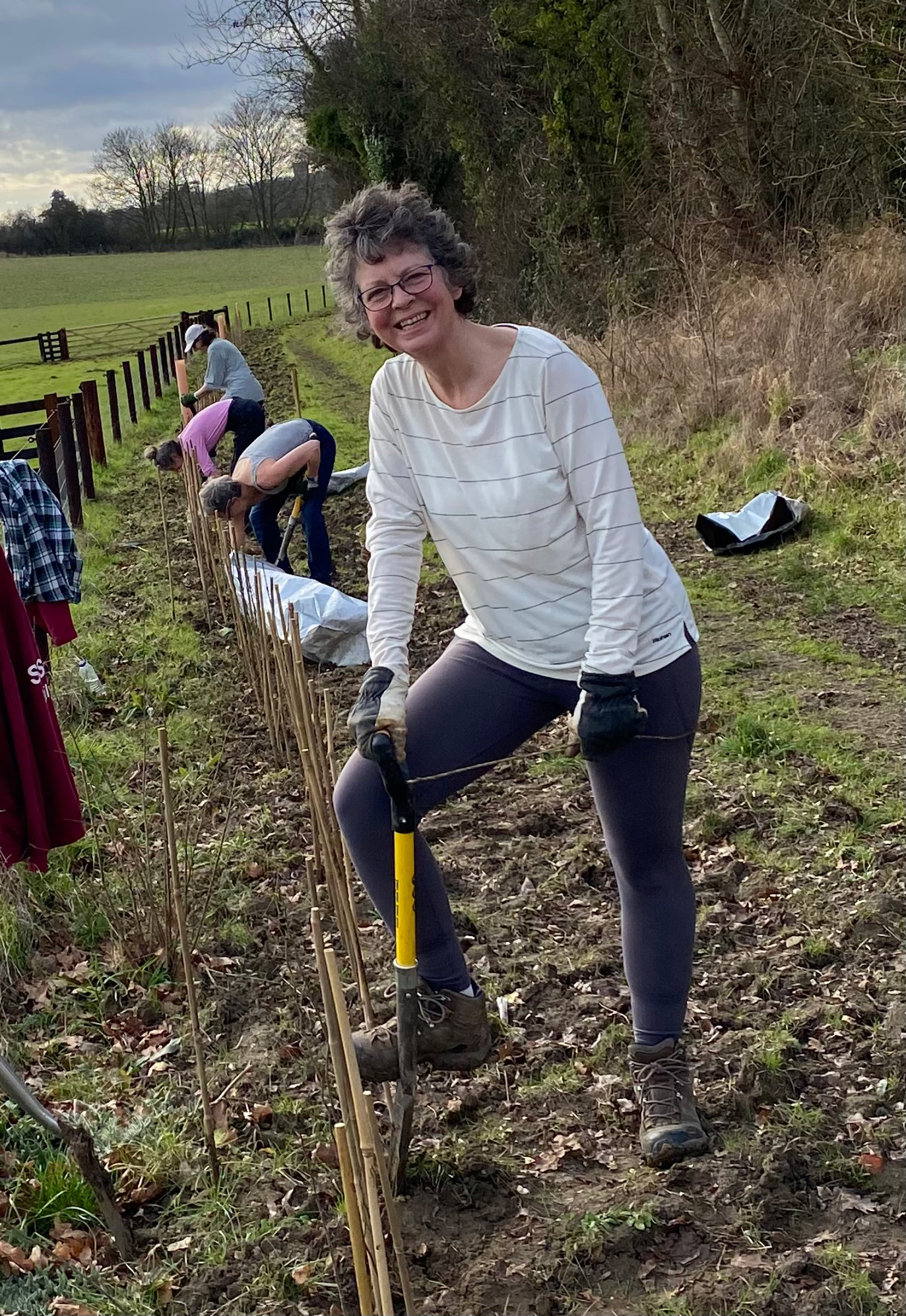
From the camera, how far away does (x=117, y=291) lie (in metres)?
39.7

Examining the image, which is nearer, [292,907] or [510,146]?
[292,907]

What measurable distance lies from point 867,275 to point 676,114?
366 centimetres

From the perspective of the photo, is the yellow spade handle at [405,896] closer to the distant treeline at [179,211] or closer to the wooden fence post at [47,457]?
the wooden fence post at [47,457]

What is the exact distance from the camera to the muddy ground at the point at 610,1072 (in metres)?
2.07

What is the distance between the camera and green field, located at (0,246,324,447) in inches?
1005

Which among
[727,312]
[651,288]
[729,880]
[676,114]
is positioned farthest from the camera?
[651,288]

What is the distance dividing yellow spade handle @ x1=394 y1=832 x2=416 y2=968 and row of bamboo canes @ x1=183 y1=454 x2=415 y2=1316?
0.15 m

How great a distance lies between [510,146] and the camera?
16.0 metres

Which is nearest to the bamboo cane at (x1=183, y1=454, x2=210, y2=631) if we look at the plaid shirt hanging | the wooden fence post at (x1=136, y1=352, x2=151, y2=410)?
the plaid shirt hanging

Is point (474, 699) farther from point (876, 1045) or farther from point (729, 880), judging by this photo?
point (729, 880)

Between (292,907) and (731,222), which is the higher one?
A: (731,222)

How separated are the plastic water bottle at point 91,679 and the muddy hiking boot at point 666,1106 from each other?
3.79 metres

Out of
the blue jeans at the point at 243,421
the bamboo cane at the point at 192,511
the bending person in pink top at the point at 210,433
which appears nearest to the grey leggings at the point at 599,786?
the bamboo cane at the point at 192,511

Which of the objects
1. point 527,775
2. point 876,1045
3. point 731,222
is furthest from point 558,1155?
point 731,222
